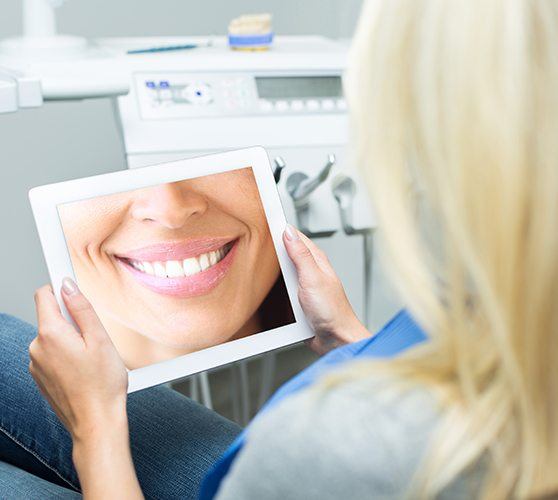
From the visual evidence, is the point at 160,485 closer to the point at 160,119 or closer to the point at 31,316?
the point at 160,119

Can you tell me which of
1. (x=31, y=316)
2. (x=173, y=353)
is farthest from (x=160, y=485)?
(x=31, y=316)

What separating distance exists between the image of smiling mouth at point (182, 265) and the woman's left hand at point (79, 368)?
13 centimetres

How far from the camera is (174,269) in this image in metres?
0.93

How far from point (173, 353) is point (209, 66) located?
1.86ft

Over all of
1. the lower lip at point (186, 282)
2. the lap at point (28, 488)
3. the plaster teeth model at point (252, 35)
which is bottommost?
the lap at point (28, 488)

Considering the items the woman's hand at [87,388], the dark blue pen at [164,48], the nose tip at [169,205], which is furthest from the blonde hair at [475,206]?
the dark blue pen at [164,48]

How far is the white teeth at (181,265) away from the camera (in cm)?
91

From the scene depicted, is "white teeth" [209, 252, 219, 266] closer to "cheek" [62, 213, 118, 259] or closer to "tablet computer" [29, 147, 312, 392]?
"tablet computer" [29, 147, 312, 392]

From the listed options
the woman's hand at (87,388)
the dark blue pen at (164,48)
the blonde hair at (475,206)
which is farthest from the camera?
the dark blue pen at (164,48)

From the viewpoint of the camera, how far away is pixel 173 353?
2.79 ft

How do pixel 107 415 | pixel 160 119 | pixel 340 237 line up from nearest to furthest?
pixel 107 415
pixel 160 119
pixel 340 237

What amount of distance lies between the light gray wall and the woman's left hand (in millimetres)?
869

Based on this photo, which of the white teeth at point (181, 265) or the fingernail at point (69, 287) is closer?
the fingernail at point (69, 287)

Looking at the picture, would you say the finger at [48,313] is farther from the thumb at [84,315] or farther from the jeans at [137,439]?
the jeans at [137,439]
